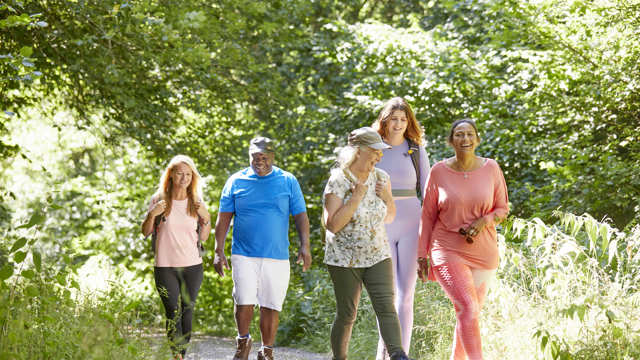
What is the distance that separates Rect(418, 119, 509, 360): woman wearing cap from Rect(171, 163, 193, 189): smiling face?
2.48 m

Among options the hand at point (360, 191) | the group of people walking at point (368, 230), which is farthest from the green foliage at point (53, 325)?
the hand at point (360, 191)

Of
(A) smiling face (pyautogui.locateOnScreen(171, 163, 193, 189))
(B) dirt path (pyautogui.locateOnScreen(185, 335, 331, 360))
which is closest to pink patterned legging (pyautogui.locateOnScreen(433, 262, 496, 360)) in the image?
(A) smiling face (pyautogui.locateOnScreen(171, 163, 193, 189))

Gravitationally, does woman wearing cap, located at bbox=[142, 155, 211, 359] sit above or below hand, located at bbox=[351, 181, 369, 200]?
below

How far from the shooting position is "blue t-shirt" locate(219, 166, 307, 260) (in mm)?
6703

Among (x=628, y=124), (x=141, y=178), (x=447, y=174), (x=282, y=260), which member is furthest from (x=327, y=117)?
(x=447, y=174)

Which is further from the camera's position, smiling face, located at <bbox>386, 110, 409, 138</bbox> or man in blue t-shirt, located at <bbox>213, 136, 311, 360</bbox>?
man in blue t-shirt, located at <bbox>213, 136, 311, 360</bbox>

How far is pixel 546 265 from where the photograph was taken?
5.79 m

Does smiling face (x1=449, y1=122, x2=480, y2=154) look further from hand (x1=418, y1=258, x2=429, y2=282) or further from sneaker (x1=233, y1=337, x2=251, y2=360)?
sneaker (x1=233, y1=337, x2=251, y2=360)

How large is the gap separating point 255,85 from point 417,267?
25.4 feet

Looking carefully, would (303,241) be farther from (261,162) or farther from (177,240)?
(177,240)

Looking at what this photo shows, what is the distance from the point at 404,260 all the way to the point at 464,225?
2.49ft

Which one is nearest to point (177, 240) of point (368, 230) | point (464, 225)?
point (368, 230)

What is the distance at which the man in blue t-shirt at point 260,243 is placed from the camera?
6.70m

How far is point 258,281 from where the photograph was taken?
679cm
